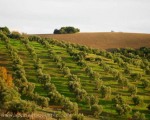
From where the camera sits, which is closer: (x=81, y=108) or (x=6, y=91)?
(x=6, y=91)

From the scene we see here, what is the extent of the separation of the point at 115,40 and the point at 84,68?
72.5 meters

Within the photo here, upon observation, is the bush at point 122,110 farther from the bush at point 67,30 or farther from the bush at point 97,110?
the bush at point 67,30

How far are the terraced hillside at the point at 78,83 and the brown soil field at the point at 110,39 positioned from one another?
112ft

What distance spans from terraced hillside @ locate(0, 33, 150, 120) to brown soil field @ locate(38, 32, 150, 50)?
3424 cm

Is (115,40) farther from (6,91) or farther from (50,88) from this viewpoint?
(6,91)

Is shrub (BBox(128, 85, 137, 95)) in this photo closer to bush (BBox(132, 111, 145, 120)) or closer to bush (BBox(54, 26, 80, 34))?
bush (BBox(132, 111, 145, 120))

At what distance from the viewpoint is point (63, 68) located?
8069 centimetres

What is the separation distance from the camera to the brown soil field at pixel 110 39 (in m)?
147

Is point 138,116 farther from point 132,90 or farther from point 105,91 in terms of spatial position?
point 132,90

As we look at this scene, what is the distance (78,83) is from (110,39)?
95363 millimetres

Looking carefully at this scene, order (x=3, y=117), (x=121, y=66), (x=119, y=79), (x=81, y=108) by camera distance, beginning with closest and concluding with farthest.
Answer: (x=3, y=117) < (x=81, y=108) < (x=119, y=79) < (x=121, y=66)

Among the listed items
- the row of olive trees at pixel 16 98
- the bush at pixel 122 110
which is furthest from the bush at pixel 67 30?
the bush at pixel 122 110

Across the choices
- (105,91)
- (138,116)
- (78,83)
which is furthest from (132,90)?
(138,116)

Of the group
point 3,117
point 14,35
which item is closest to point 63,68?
point 3,117
